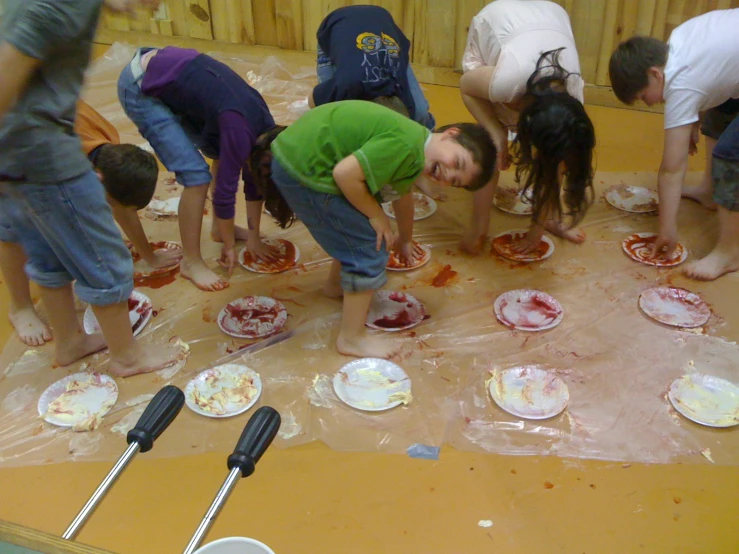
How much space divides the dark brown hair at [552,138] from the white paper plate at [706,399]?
0.61 m

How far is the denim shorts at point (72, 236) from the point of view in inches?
51.1

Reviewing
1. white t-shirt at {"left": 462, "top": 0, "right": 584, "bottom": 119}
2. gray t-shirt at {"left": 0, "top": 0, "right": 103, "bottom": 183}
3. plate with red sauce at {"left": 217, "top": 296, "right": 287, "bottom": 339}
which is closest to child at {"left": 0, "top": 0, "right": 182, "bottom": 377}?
gray t-shirt at {"left": 0, "top": 0, "right": 103, "bottom": 183}

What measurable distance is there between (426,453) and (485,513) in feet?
0.65

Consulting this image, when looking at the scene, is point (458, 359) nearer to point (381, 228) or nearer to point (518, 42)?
point (381, 228)

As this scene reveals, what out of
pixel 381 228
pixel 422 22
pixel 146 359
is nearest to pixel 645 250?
pixel 381 228

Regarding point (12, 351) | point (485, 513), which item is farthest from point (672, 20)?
point (12, 351)

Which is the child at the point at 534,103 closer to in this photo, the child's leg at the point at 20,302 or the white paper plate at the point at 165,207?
the white paper plate at the point at 165,207

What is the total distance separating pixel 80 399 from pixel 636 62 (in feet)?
6.32

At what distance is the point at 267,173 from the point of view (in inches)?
70.3

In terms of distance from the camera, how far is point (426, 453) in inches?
58.5

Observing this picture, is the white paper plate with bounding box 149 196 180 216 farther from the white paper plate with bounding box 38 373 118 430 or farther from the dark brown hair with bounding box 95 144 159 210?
the white paper plate with bounding box 38 373 118 430

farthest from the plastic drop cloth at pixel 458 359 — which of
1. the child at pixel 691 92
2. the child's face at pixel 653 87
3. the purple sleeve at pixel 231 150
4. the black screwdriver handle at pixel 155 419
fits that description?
the black screwdriver handle at pixel 155 419

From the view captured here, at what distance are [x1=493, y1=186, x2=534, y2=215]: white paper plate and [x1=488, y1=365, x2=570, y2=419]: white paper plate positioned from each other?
2.92 feet

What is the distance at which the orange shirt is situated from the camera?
1764mm
